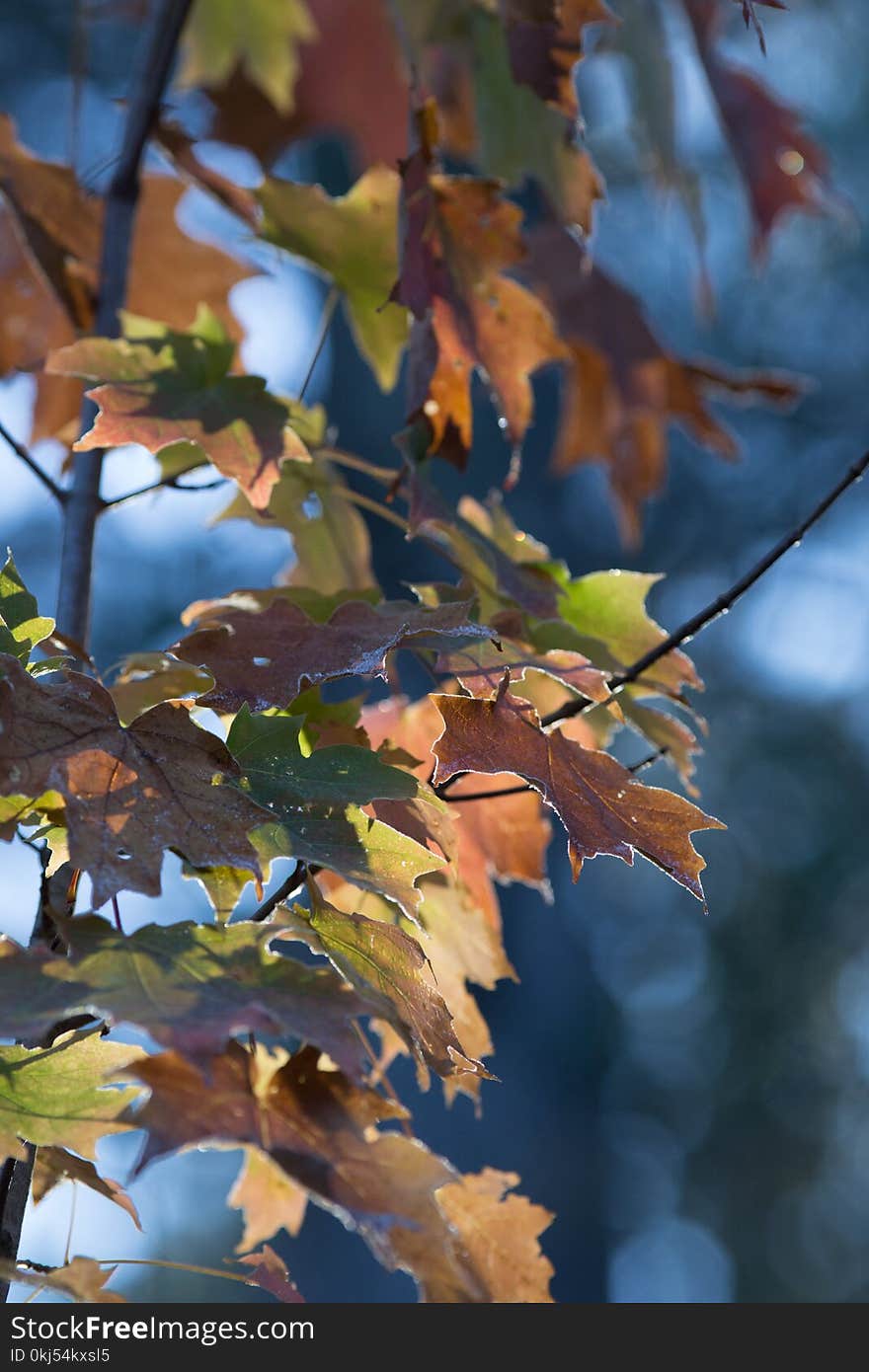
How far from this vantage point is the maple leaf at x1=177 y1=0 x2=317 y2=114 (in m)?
1.37

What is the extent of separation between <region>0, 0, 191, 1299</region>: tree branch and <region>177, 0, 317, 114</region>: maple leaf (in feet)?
1.23

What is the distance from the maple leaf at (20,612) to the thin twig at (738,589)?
26cm

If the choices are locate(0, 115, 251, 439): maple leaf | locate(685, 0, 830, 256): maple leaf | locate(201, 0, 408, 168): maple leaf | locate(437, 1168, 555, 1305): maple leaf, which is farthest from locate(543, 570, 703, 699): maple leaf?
locate(201, 0, 408, 168): maple leaf

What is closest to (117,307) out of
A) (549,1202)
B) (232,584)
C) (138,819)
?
(138,819)

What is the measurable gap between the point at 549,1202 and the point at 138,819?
7.94ft

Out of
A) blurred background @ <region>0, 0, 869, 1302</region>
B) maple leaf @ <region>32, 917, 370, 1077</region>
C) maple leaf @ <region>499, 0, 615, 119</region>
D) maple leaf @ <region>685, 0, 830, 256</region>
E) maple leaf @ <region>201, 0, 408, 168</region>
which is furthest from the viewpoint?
blurred background @ <region>0, 0, 869, 1302</region>

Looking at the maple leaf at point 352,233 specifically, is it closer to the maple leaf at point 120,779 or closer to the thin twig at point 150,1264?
the maple leaf at point 120,779

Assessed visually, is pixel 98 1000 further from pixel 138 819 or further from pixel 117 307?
pixel 117 307

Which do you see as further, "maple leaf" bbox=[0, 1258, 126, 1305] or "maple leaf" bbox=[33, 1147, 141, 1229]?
"maple leaf" bbox=[33, 1147, 141, 1229]

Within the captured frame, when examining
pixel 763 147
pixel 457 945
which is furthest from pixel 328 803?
pixel 763 147

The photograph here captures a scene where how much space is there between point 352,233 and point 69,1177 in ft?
2.12

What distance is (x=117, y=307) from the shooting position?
93 centimetres

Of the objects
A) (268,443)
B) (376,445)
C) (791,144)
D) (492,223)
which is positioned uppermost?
(376,445)

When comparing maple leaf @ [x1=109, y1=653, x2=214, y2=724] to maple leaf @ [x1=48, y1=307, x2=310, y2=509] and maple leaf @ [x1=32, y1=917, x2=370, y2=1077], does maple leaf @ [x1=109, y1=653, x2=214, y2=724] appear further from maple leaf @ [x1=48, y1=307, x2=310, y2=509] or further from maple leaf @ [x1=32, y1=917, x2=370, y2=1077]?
maple leaf @ [x1=32, y1=917, x2=370, y2=1077]
